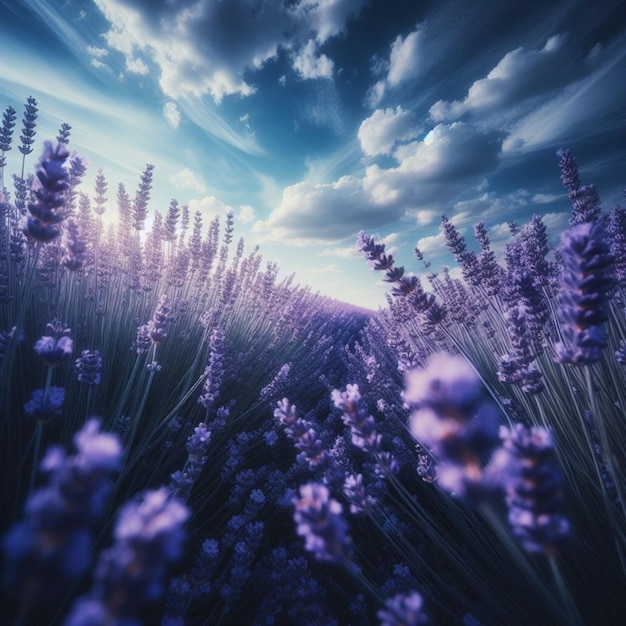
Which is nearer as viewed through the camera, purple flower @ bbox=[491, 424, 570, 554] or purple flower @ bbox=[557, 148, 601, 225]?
purple flower @ bbox=[491, 424, 570, 554]

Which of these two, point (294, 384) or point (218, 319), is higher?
point (218, 319)

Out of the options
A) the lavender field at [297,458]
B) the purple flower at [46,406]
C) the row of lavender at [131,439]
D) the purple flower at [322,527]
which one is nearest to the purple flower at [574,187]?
the lavender field at [297,458]

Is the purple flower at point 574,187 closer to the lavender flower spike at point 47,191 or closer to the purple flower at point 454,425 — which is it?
the purple flower at point 454,425

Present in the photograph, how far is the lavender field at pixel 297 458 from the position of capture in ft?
1.68

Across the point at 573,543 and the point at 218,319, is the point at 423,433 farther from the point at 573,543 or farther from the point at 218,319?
the point at 218,319

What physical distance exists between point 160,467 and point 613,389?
2.96m

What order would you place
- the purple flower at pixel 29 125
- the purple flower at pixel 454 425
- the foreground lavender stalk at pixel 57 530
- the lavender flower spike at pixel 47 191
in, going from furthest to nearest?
the purple flower at pixel 29 125 < the lavender flower spike at pixel 47 191 < the purple flower at pixel 454 425 < the foreground lavender stalk at pixel 57 530

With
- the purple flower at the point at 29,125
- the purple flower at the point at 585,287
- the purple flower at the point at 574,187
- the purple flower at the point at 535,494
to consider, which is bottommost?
the purple flower at the point at 535,494

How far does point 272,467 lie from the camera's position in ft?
7.71

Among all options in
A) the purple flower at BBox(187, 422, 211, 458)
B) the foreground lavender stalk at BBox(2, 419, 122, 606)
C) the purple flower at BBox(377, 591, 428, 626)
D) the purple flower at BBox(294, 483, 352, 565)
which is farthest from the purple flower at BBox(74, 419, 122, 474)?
the purple flower at BBox(187, 422, 211, 458)

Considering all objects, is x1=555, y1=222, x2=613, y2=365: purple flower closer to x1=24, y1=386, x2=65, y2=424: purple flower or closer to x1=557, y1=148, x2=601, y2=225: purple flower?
x1=24, y1=386, x2=65, y2=424: purple flower

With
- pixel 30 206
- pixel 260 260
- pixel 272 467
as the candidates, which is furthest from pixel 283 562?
pixel 260 260

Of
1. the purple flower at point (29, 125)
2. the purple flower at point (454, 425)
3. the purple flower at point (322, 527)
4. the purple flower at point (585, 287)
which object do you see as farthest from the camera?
the purple flower at point (29, 125)

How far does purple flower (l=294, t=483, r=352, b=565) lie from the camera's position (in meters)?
0.68
